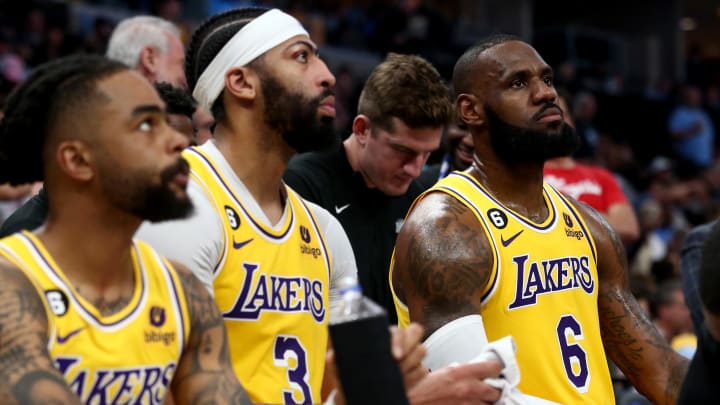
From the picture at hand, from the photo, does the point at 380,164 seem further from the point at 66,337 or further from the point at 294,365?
the point at 66,337

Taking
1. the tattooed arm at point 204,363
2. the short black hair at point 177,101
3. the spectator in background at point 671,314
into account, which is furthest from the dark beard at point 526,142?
the spectator in background at point 671,314

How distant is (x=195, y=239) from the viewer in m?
3.57

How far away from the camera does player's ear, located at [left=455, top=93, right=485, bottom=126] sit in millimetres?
4637

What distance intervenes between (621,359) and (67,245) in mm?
2502

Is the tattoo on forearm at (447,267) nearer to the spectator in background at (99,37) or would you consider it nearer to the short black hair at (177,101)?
the short black hair at (177,101)

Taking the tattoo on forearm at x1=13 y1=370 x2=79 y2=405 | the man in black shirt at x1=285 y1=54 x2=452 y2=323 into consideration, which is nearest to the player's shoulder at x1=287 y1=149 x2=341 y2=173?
the man in black shirt at x1=285 y1=54 x2=452 y2=323

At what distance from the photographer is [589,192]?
22.5 feet

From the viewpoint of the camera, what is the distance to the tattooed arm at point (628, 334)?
15.0 feet

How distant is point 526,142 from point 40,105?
2.04 m

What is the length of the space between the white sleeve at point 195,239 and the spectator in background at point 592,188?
10.8 feet

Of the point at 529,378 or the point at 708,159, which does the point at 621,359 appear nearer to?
the point at 529,378

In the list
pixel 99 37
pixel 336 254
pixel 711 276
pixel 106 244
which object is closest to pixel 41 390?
pixel 106 244

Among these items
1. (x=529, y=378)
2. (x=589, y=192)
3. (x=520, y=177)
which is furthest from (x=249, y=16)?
(x=589, y=192)

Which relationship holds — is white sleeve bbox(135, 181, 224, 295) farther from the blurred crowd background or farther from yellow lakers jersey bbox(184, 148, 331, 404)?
the blurred crowd background
